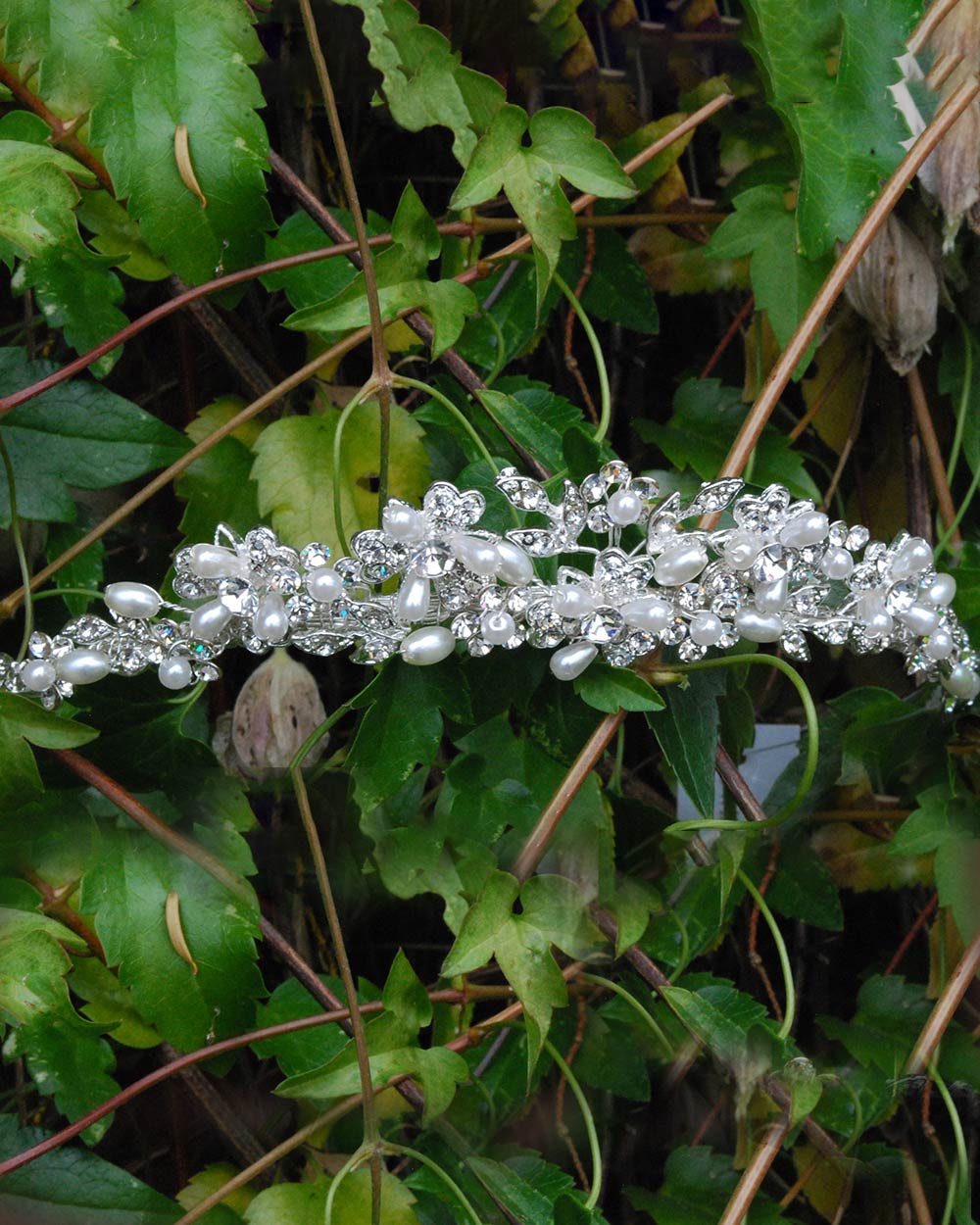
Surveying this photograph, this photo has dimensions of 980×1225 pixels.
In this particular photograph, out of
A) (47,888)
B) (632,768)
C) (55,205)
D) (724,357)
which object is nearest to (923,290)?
(724,357)

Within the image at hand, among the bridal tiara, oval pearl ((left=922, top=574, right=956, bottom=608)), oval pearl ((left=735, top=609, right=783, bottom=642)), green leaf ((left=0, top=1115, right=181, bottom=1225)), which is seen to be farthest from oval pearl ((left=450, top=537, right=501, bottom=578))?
green leaf ((left=0, top=1115, right=181, bottom=1225))

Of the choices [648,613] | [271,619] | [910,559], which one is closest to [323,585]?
[271,619]

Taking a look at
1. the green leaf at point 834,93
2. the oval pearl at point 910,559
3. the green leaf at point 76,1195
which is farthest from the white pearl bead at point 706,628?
the green leaf at point 76,1195

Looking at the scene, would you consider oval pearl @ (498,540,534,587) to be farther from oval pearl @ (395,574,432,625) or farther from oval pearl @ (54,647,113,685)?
oval pearl @ (54,647,113,685)

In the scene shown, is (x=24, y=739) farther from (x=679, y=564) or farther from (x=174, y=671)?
(x=679, y=564)

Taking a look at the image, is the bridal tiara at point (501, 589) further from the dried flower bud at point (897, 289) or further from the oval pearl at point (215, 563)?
the dried flower bud at point (897, 289)

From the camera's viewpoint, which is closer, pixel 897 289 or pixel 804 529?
pixel 804 529
